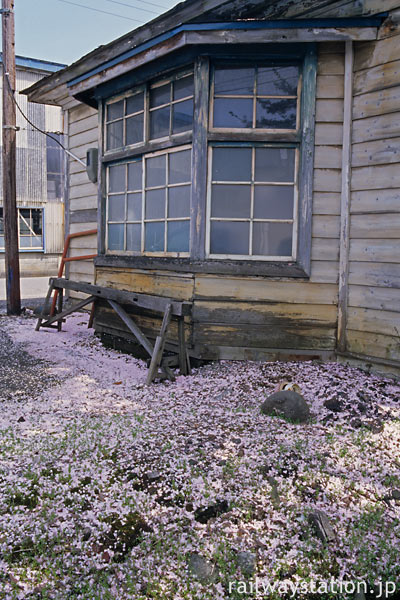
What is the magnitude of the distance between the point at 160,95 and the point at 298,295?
3244 millimetres

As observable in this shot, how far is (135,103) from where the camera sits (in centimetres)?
655

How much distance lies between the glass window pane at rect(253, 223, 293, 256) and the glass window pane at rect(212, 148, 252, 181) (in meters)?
0.62

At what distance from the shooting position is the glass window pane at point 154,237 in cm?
618

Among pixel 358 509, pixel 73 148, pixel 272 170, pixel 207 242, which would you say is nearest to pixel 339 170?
pixel 272 170

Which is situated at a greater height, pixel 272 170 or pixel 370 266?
pixel 272 170

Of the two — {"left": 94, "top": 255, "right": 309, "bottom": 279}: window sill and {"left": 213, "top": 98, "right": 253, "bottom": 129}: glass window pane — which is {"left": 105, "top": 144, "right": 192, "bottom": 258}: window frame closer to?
{"left": 94, "top": 255, "right": 309, "bottom": 279}: window sill

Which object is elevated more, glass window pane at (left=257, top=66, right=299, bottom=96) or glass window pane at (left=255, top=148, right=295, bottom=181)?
glass window pane at (left=257, top=66, right=299, bottom=96)

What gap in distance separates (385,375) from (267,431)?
1935 millimetres

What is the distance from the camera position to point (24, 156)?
2023 cm

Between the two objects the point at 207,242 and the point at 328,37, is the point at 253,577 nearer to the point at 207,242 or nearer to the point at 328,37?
the point at 207,242

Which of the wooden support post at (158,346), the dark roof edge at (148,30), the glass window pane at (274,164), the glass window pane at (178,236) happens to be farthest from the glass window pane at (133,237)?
the dark roof edge at (148,30)

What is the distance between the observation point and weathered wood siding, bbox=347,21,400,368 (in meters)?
4.92

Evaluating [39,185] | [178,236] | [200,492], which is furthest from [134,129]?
[39,185]

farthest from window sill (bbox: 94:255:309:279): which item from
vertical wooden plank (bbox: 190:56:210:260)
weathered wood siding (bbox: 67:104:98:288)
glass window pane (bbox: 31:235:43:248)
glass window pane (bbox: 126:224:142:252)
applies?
glass window pane (bbox: 31:235:43:248)
